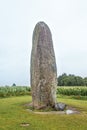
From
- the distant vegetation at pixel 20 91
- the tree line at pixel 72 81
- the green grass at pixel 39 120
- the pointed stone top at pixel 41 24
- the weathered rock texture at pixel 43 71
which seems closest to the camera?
the green grass at pixel 39 120

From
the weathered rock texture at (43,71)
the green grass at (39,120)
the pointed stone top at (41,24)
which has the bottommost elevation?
the green grass at (39,120)

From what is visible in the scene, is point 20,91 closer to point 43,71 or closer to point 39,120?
point 43,71

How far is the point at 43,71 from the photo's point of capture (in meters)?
21.0

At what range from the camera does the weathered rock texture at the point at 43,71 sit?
68.5ft

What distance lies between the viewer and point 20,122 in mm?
16703

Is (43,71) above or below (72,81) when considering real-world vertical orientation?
below

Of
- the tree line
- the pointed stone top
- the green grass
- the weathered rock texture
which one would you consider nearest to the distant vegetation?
the weathered rock texture

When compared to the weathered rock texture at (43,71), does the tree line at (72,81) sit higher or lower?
higher

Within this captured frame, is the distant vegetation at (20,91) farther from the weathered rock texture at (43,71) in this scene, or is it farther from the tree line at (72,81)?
the tree line at (72,81)

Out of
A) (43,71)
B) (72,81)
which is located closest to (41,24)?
(43,71)

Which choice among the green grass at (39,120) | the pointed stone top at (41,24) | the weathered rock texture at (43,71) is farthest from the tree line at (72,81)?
the green grass at (39,120)

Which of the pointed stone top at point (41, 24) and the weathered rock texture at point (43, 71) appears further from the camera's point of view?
the pointed stone top at point (41, 24)

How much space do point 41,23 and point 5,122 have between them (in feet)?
26.2

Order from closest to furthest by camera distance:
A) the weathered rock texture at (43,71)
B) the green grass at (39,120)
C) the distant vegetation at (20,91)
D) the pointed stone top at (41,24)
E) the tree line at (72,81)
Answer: the green grass at (39,120), the weathered rock texture at (43,71), the pointed stone top at (41,24), the distant vegetation at (20,91), the tree line at (72,81)
